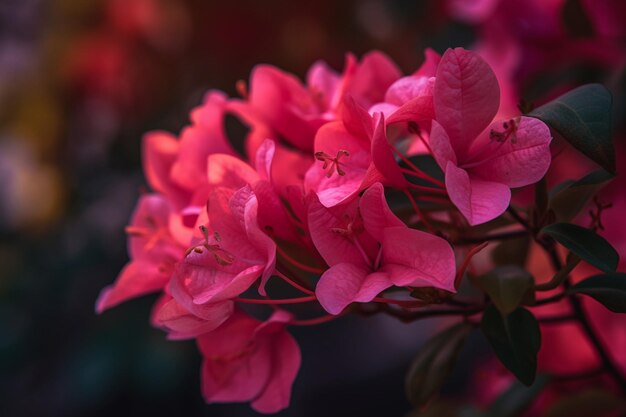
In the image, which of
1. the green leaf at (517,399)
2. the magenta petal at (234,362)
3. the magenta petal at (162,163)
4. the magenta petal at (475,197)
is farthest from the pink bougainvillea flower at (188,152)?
the green leaf at (517,399)

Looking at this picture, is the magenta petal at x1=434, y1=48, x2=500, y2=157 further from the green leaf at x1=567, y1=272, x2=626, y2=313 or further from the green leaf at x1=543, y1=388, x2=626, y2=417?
the green leaf at x1=543, y1=388, x2=626, y2=417

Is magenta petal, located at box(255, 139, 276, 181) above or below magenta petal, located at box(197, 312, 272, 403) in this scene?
above

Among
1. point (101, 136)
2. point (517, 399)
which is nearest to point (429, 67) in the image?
point (517, 399)

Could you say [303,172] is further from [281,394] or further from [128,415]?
[128,415]

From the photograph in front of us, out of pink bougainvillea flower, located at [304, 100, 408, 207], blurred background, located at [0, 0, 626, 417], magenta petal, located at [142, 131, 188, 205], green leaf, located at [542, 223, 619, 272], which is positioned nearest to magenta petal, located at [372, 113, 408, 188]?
pink bougainvillea flower, located at [304, 100, 408, 207]

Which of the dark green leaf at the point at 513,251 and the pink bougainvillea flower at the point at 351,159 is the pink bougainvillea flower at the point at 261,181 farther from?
the dark green leaf at the point at 513,251

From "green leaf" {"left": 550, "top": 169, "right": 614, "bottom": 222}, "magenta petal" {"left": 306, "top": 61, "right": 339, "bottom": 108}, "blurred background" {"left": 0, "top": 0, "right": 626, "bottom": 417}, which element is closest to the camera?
"green leaf" {"left": 550, "top": 169, "right": 614, "bottom": 222}
